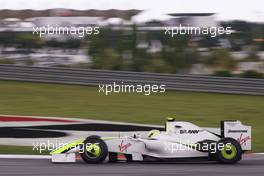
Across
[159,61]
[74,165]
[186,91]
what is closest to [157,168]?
[74,165]

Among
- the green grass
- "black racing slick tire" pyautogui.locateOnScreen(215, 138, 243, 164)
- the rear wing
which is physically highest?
the green grass

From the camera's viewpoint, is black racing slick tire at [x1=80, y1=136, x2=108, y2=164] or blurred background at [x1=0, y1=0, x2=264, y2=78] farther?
blurred background at [x1=0, y1=0, x2=264, y2=78]

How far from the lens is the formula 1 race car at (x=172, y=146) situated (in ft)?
27.1

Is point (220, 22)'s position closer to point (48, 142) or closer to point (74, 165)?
point (48, 142)

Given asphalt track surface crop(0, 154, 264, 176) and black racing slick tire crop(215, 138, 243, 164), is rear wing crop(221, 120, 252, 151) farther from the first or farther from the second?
asphalt track surface crop(0, 154, 264, 176)

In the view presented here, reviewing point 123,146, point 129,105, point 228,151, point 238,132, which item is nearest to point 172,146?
point 123,146

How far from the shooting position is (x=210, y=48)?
2245 cm

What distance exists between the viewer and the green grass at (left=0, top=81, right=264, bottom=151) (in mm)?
15001

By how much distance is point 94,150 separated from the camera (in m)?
8.24

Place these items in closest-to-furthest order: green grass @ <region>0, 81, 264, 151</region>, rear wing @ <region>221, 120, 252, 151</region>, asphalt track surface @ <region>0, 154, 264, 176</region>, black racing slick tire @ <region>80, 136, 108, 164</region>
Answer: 1. asphalt track surface @ <region>0, 154, 264, 176</region>
2. black racing slick tire @ <region>80, 136, 108, 164</region>
3. rear wing @ <region>221, 120, 252, 151</region>
4. green grass @ <region>0, 81, 264, 151</region>

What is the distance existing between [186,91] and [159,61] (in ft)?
10.9

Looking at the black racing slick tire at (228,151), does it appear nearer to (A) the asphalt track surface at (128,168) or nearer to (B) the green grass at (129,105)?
(A) the asphalt track surface at (128,168)

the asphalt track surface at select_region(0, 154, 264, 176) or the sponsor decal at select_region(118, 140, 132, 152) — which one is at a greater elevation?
the sponsor decal at select_region(118, 140, 132, 152)

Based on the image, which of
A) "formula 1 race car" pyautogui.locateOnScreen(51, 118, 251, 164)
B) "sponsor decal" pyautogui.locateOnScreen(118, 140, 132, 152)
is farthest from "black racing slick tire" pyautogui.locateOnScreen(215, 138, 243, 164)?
"sponsor decal" pyautogui.locateOnScreen(118, 140, 132, 152)
